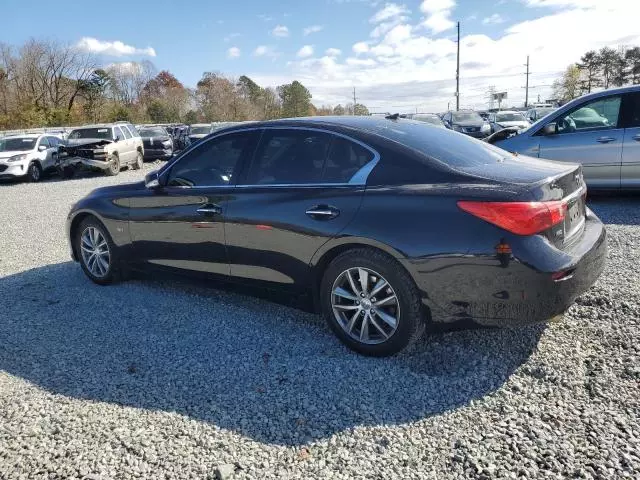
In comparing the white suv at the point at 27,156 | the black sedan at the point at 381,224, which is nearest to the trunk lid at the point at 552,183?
the black sedan at the point at 381,224

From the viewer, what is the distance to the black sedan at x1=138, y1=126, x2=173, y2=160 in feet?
77.2

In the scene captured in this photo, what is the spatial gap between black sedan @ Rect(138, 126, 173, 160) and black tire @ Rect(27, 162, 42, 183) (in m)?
5.53

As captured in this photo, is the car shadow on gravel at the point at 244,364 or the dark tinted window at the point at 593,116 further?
the dark tinted window at the point at 593,116

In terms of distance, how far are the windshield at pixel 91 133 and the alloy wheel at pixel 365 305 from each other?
18.0 meters

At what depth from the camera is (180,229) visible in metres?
4.44

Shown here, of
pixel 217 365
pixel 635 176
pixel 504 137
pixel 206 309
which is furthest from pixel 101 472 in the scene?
pixel 504 137

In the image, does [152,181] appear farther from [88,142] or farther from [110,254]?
[88,142]

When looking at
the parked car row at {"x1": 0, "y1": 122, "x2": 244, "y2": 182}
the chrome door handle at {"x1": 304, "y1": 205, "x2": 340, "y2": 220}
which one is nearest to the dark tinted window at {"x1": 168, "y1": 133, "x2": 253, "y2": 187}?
the chrome door handle at {"x1": 304, "y1": 205, "x2": 340, "y2": 220}

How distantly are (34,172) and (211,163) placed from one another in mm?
17080

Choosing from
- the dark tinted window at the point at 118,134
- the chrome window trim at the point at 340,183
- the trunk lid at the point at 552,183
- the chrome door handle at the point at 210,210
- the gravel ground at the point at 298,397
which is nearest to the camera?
the gravel ground at the point at 298,397

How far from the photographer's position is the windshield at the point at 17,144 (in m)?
18.5

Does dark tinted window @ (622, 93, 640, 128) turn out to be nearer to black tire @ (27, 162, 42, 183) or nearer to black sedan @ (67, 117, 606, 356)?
black sedan @ (67, 117, 606, 356)

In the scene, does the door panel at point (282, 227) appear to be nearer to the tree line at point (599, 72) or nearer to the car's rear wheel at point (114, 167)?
the car's rear wheel at point (114, 167)

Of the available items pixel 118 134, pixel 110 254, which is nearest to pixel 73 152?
pixel 118 134
